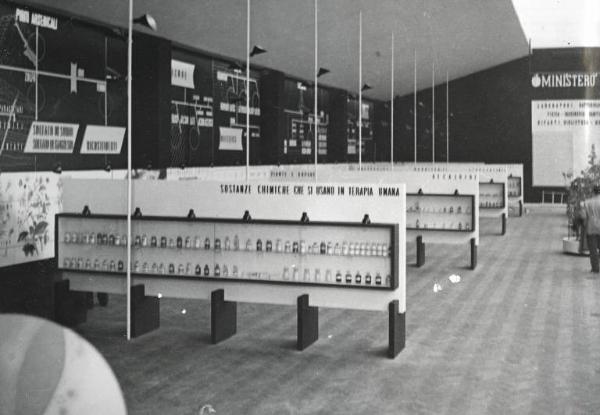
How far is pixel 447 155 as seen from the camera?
25.3 meters

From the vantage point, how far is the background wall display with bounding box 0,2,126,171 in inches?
354

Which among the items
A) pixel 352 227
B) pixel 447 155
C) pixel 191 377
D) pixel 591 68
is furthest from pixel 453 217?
pixel 591 68

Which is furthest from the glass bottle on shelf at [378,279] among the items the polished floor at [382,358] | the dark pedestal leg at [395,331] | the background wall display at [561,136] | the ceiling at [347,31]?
the background wall display at [561,136]

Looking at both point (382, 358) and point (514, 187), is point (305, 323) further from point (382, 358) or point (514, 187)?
point (514, 187)

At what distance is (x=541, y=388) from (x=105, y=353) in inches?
145

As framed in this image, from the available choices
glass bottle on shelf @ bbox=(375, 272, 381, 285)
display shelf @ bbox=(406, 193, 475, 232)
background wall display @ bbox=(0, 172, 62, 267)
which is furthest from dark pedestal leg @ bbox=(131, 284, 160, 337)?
display shelf @ bbox=(406, 193, 475, 232)

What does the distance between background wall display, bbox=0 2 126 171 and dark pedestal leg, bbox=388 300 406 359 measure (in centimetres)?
444

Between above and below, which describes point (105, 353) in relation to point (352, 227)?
below

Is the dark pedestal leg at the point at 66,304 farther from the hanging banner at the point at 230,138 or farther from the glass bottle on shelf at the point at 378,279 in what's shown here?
the hanging banner at the point at 230,138

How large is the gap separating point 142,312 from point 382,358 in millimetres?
2431

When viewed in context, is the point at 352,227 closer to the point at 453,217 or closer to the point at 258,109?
the point at 453,217

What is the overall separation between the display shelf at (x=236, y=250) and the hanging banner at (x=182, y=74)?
5.23m

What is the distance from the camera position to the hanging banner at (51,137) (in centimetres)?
936

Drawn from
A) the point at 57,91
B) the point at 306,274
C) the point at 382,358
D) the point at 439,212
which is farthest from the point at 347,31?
the point at 382,358
